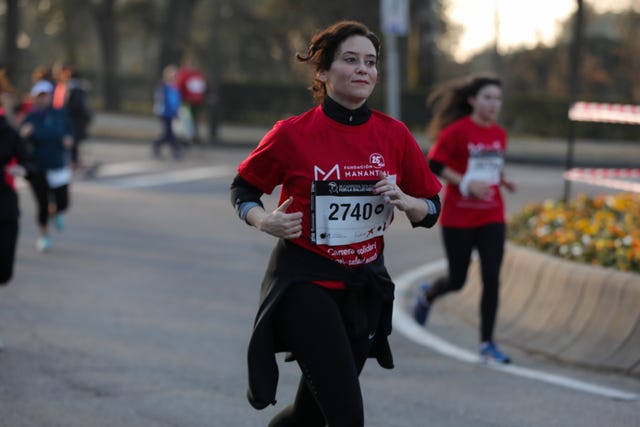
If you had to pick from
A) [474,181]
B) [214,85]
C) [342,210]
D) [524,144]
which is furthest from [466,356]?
[524,144]

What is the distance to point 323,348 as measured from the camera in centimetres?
415

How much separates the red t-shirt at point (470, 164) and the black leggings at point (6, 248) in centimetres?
270

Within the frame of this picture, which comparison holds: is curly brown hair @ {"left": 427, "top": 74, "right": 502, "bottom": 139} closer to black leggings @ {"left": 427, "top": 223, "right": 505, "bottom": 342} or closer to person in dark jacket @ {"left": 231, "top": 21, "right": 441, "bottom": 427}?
black leggings @ {"left": 427, "top": 223, "right": 505, "bottom": 342}

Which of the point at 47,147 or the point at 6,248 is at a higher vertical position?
the point at 6,248

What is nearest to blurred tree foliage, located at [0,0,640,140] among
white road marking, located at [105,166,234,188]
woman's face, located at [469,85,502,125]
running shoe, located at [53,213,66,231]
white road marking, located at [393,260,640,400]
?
white road marking, located at [105,166,234,188]

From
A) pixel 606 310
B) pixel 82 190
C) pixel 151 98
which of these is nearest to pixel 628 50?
pixel 151 98

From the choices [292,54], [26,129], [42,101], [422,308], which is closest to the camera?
[422,308]

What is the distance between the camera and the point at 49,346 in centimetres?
757

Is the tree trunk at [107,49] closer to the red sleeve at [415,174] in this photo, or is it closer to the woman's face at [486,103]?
the woman's face at [486,103]

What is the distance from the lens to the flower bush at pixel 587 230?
25.8ft

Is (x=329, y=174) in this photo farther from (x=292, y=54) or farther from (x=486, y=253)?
(x=292, y=54)

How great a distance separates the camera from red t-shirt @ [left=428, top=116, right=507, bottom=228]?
739 centimetres

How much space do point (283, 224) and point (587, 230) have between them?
15.8 feet

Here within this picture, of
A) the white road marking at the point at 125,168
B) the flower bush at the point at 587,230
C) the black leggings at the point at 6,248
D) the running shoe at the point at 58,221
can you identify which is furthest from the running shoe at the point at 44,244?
the white road marking at the point at 125,168
